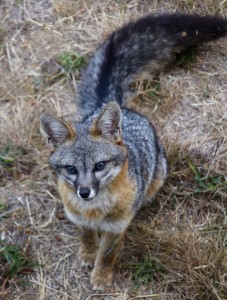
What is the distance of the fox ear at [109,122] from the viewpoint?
317cm

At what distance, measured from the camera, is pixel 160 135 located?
14.3ft

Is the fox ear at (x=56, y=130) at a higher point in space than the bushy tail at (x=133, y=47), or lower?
higher

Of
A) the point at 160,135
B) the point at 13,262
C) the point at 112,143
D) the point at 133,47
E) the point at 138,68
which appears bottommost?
the point at 13,262

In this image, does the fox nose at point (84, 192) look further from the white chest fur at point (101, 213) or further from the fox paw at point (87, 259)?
the fox paw at point (87, 259)

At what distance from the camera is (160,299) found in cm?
374

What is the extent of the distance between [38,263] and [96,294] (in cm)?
46

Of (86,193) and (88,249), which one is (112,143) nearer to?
(86,193)

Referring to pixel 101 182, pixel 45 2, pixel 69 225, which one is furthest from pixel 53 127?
pixel 45 2

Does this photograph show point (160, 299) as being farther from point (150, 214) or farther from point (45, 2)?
point (45, 2)

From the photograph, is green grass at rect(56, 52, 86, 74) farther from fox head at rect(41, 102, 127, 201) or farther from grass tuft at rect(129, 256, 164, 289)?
grass tuft at rect(129, 256, 164, 289)

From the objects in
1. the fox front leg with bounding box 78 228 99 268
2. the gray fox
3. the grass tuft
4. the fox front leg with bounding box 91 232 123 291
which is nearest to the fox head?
the gray fox

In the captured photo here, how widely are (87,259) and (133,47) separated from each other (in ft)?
5.17

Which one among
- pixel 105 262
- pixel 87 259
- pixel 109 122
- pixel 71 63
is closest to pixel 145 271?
pixel 105 262

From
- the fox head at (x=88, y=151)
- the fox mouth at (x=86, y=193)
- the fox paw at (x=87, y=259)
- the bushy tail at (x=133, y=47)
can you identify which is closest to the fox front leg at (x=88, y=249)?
the fox paw at (x=87, y=259)
